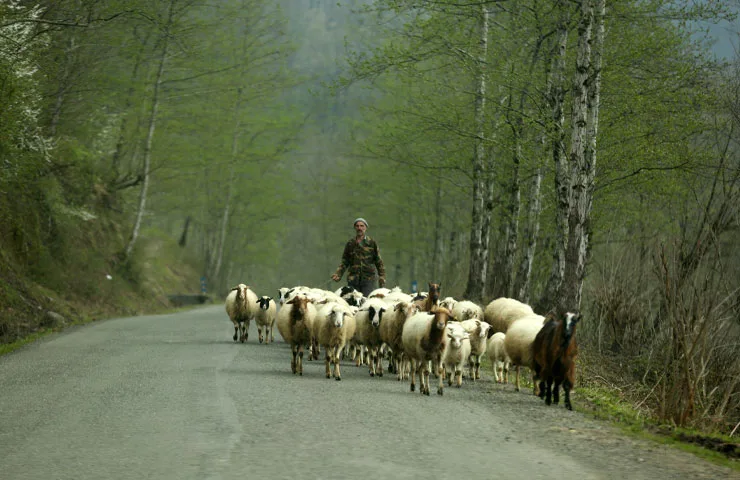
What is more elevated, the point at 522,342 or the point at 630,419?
the point at 522,342

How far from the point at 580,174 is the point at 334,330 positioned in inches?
224

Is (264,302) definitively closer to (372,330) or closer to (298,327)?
(372,330)

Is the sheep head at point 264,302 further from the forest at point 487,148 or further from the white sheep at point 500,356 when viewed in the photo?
the white sheep at point 500,356

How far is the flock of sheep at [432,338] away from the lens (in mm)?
11828

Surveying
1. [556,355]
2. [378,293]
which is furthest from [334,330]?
[378,293]

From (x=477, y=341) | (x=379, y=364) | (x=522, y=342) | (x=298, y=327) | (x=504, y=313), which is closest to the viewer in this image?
(x=522, y=342)

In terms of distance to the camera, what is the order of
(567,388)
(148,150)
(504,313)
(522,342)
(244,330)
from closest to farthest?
(567,388) → (522,342) → (504,313) → (244,330) → (148,150)

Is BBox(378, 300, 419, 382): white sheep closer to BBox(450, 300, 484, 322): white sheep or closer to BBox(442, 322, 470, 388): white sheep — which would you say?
BBox(442, 322, 470, 388): white sheep

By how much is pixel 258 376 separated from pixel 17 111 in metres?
9.44

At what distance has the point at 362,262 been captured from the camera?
18375 millimetres

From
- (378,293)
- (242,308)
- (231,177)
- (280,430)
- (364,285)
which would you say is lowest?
(280,430)

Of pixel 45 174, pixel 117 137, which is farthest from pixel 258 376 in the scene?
pixel 117 137

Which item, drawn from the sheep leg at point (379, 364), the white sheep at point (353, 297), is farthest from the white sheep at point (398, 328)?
the white sheep at point (353, 297)

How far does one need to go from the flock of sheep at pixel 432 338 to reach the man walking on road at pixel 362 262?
90 centimetres
